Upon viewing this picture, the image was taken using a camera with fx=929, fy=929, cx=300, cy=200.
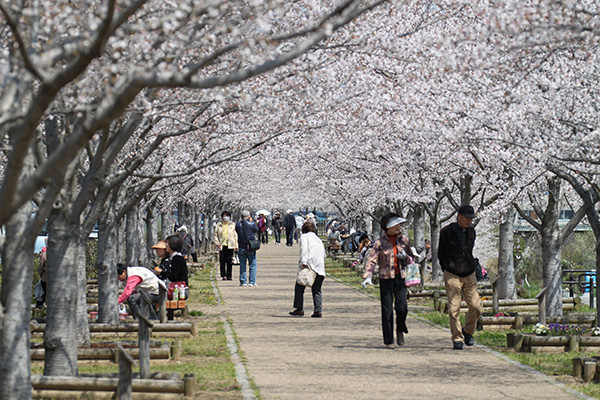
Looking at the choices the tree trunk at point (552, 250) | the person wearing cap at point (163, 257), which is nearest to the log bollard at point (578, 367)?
the tree trunk at point (552, 250)

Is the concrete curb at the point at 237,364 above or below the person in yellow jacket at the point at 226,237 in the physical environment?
below

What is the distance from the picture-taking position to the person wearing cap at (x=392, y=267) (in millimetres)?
12172

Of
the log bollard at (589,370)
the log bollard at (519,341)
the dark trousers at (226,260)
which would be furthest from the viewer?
the dark trousers at (226,260)

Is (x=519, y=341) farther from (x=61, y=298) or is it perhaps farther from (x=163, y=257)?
(x=163, y=257)

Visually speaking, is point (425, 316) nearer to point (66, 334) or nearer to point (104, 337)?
point (104, 337)

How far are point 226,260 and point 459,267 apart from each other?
623 inches

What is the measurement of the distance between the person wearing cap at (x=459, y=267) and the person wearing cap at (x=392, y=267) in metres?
0.55

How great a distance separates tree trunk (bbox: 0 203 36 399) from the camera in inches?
280

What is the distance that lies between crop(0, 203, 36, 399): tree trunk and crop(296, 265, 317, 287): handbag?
9104 millimetres

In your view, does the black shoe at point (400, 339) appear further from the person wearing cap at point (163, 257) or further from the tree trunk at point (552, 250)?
the tree trunk at point (552, 250)

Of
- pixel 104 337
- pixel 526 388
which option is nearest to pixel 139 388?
pixel 526 388

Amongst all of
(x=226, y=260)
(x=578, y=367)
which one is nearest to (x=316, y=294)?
(x=578, y=367)

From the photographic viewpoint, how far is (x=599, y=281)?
14.5 metres

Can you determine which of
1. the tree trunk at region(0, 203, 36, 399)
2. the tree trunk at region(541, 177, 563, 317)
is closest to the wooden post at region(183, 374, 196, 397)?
the tree trunk at region(0, 203, 36, 399)
